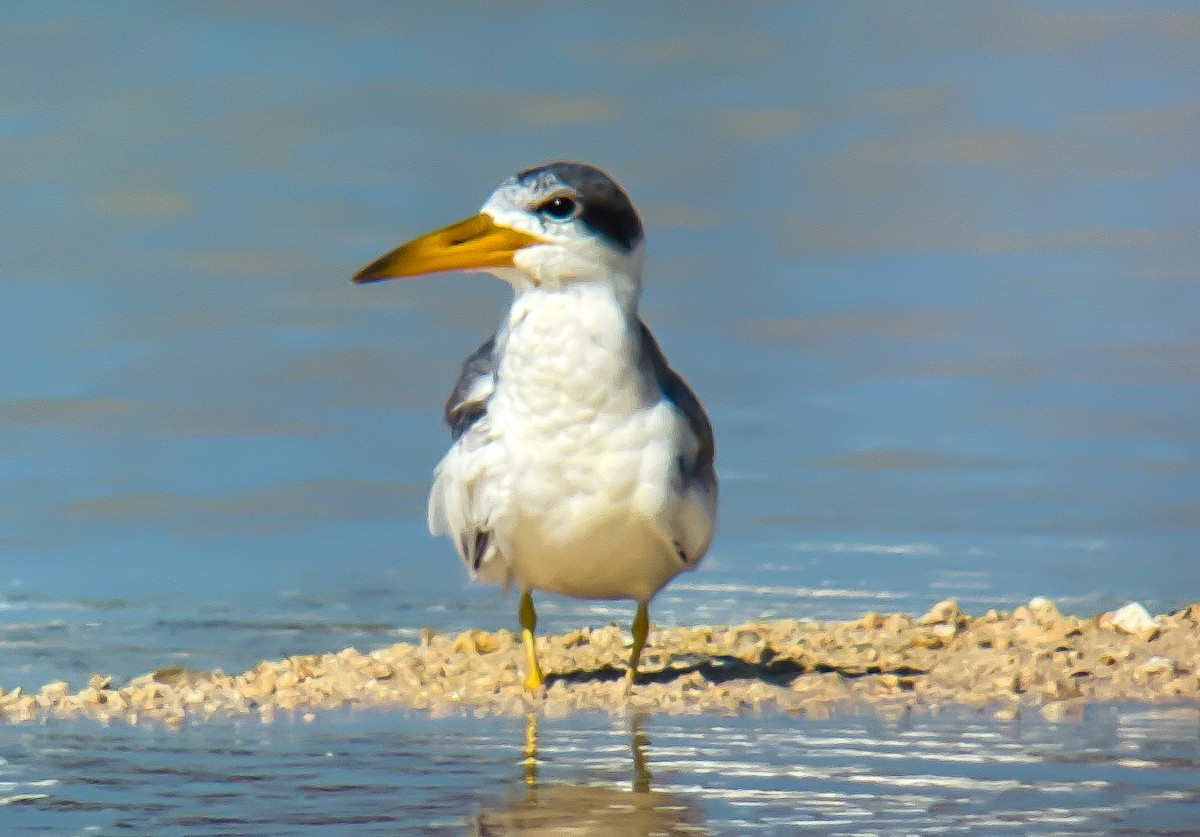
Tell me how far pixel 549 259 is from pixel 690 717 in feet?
6.17

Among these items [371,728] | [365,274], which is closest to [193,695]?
[371,728]

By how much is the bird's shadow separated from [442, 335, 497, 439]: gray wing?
126cm

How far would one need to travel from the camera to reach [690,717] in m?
6.84

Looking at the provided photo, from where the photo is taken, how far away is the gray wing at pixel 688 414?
7.13 meters

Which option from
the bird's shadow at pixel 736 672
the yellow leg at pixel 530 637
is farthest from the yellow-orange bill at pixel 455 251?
the bird's shadow at pixel 736 672

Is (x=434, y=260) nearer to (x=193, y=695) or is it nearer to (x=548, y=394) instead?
(x=548, y=394)

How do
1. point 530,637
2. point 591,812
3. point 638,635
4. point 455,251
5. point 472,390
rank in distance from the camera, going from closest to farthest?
1. point 591,812
2. point 455,251
3. point 472,390
4. point 638,635
5. point 530,637

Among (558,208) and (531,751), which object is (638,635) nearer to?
(531,751)

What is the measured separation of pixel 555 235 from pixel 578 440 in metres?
0.82

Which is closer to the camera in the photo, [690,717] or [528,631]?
[690,717]

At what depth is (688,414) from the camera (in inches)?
286

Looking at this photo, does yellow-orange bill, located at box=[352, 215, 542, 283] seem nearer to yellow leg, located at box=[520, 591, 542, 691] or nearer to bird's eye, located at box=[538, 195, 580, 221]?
bird's eye, located at box=[538, 195, 580, 221]

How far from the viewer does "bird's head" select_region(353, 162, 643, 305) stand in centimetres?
696

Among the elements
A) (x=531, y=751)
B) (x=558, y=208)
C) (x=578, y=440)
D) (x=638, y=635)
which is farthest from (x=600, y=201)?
(x=531, y=751)
